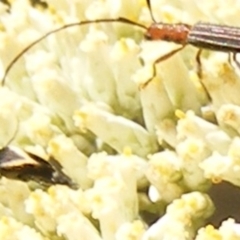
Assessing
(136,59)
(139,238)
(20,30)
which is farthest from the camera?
(20,30)

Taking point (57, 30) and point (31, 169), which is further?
point (57, 30)

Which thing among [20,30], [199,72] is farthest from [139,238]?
[20,30]

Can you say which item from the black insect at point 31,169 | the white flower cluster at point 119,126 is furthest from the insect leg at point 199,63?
the black insect at point 31,169

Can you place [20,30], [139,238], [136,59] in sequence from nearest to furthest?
[139,238] < [136,59] < [20,30]

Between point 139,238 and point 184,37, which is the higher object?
point 184,37

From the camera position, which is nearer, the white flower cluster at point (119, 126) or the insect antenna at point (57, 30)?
the white flower cluster at point (119, 126)

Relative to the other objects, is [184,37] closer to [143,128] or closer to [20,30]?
[143,128]

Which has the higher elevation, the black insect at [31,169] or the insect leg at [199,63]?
the insect leg at [199,63]

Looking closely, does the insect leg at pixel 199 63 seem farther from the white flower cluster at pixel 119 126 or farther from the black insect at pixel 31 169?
the black insect at pixel 31 169

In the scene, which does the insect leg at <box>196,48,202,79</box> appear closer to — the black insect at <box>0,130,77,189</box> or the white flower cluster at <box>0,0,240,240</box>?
the white flower cluster at <box>0,0,240,240</box>
